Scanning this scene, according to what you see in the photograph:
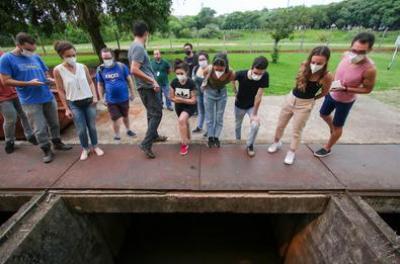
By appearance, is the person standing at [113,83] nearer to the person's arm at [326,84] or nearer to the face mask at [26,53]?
the face mask at [26,53]

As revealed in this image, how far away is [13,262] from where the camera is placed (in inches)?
85.1

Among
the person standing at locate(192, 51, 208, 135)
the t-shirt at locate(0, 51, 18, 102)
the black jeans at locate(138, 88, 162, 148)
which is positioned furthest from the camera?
the person standing at locate(192, 51, 208, 135)

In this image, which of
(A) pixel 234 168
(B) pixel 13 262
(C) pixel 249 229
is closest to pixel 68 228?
(B) pixel 13 262

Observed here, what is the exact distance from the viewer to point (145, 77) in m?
3.16

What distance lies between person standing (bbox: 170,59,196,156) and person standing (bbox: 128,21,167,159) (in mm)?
361

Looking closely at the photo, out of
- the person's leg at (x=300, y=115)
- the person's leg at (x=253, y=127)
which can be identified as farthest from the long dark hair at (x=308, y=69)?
the person's leg at (x=253, y=127)

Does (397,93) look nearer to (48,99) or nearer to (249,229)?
(249,229)

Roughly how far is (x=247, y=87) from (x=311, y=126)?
2.68 meters

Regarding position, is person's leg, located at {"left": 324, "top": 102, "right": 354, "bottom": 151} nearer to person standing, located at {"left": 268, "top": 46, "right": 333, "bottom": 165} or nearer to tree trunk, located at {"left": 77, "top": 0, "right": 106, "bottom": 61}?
person standing, located at {"left": 268, "top": 46, "right": 333, "bottom": 165}

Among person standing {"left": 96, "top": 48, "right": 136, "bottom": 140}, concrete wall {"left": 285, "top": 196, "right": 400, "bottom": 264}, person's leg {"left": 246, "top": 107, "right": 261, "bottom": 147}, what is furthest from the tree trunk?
concrete wall {"left": 285, "top": 196, "right": 400, "bottom": 264}

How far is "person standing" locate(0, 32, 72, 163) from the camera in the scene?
311cm

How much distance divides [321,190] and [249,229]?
1912 mm

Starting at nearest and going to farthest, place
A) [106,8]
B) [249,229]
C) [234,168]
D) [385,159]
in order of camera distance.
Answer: [234,168] → [385,159] → [249,229] → [106,8]

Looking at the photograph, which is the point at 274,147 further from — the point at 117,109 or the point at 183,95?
the point at 117,109
